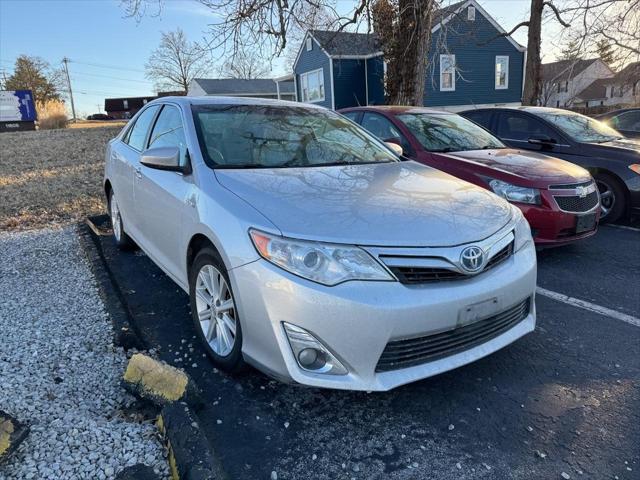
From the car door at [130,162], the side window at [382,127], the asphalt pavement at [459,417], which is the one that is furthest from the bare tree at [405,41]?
the asphalt pavement at [459,417]

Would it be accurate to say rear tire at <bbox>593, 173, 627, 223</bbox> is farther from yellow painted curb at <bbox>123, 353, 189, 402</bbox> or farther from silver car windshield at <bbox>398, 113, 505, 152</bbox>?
yellow painted curb at <bbox>123, 353, 189, 402</bbox>

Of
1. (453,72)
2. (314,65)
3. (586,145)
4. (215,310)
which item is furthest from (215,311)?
(314,65)

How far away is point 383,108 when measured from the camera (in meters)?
6.34

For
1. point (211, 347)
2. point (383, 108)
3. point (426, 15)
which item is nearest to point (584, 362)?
point (211, 347)

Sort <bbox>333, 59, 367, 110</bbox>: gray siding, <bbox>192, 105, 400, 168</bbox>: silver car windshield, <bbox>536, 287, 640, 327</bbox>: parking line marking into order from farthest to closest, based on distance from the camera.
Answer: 1. <bbox>333, 59, 367, 110</bbox>: gray siding
2. <bbox>536, 287, 640, 327</bbox>: parking line marking
3. <bbox>192, 105, 400, 168</bbox>: silver car windshield

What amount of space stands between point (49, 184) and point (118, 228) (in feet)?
16.9

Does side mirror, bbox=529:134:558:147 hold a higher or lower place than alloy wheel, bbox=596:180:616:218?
higher

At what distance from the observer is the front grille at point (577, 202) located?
470 centimetres

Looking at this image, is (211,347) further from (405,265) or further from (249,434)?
(405,265)

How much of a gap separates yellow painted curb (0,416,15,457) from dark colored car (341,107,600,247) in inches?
170

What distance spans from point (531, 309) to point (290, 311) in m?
1.60

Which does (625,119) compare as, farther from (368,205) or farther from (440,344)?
(440,344)

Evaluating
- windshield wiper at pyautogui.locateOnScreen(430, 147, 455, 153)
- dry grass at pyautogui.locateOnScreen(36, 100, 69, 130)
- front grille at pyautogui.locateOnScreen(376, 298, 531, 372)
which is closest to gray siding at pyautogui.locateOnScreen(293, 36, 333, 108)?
dry grass at pyautogui.locateOnScreen(36, 100, 69, 130)

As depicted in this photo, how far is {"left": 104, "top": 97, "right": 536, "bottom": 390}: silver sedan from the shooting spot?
7.21 ft
